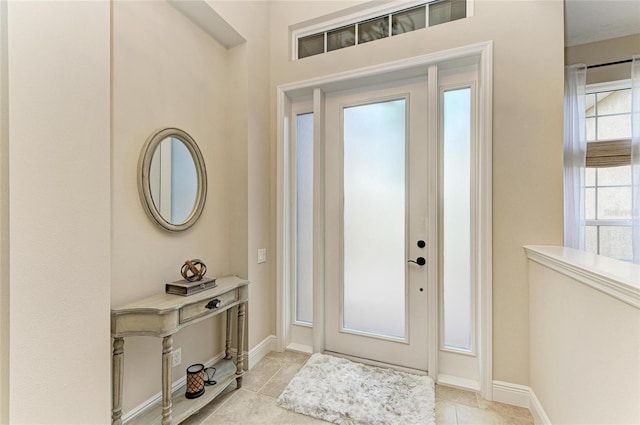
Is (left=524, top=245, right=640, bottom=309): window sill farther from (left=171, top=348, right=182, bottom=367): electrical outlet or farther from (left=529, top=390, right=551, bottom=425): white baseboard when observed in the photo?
(left=171, top=348, right=182, bottom=367): electrical outlet

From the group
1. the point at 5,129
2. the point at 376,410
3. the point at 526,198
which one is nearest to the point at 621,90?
the point at 526,198

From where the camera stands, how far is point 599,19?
226 cm

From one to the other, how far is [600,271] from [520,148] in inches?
45.0

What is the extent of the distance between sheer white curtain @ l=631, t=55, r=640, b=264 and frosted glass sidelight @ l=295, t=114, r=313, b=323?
8.92 feet

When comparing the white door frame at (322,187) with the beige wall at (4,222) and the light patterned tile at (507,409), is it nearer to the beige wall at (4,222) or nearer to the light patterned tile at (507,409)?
the light patterned tile at (507,409)

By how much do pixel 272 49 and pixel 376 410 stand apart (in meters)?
3.14

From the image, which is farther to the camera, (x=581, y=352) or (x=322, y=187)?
(x=322, y=187)

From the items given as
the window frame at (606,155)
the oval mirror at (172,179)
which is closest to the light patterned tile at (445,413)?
the window frame at (606,155)

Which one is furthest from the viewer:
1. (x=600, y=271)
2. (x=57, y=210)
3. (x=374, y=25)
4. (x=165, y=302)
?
(x=374, y=25)

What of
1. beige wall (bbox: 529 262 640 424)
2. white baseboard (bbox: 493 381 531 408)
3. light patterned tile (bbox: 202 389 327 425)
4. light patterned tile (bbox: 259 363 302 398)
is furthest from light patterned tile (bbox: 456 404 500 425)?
light patterned tile (bbox: 259 363 302 398)

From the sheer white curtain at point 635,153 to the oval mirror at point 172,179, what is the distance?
3527mm

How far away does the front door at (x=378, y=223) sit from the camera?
2.29m

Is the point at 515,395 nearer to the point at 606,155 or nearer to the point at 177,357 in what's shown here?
the point at 606,155

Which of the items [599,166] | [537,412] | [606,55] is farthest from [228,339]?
[606,55]
